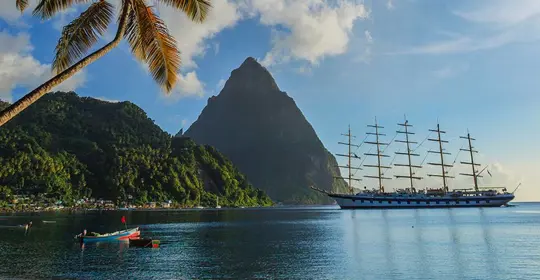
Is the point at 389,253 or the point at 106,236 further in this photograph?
the point at 106,236

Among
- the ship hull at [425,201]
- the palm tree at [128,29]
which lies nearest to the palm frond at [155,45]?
the palm tree at [128,29]

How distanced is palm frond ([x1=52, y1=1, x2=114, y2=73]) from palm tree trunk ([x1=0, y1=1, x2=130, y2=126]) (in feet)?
3.17

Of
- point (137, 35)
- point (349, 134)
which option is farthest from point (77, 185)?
point (137, 35)

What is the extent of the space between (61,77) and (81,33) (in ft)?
8.56

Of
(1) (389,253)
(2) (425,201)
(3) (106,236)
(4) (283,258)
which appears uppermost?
(2) (425,201)

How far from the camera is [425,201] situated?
527 feet

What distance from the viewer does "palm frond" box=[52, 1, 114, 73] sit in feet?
47.9

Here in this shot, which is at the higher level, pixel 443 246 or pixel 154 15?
pixel 154 15

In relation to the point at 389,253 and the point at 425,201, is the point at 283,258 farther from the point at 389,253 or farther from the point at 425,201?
the point at 425,201

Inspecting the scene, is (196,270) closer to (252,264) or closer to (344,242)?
(252,264)

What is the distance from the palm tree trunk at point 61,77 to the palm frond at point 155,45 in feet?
1.85

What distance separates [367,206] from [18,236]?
127068 millimetres

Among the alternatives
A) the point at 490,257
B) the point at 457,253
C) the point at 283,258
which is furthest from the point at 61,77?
the point at 457,253

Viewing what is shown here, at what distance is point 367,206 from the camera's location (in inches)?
6363
